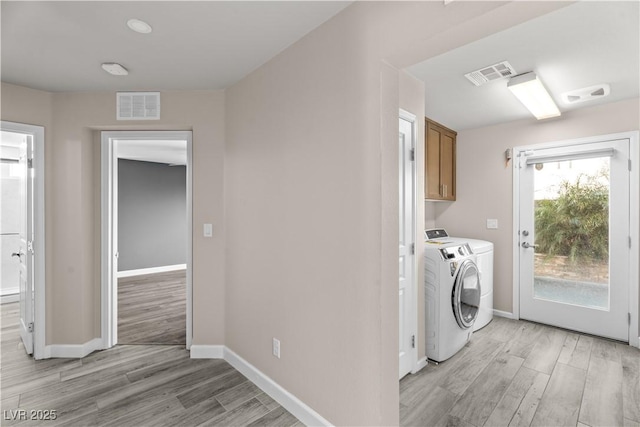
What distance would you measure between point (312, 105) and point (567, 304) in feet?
12.0

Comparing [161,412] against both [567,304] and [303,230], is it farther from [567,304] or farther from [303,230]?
[567,304]

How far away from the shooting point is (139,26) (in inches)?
72.2

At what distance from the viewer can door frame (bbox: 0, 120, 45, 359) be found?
281 centimetres

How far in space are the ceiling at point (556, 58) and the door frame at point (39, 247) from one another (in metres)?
3.27

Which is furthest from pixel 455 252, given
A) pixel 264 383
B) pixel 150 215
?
pixel 150 215

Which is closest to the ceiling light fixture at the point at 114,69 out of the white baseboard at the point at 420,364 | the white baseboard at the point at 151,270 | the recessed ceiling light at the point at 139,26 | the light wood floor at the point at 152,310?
the recessed ceiling light at the point at 139,26

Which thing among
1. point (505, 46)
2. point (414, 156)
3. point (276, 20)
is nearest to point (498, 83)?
point (505, 46)

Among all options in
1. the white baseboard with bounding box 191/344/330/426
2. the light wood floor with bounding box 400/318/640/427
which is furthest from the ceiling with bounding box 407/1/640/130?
the white baseboard with bounding box 191/344/330/426

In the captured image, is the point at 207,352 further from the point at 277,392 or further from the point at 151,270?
the point at 151,270

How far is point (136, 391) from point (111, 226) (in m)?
1.57

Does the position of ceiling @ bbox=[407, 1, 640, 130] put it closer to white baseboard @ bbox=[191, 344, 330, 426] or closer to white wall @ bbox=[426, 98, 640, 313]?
white wall @ bbox=[426, 98, 640, 313]

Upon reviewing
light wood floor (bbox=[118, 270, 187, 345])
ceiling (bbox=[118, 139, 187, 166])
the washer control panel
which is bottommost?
light wood floor (bbox=[118, 270, 187, 345])

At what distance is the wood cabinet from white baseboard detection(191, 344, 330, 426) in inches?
100

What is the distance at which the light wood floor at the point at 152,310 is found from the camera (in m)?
3.34
